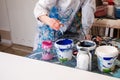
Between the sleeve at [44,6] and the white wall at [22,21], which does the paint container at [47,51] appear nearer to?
the sleeve at [44,6]

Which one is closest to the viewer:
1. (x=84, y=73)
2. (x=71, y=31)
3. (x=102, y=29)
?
(x=84, y=73)

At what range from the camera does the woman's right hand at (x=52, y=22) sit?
110 centimetres

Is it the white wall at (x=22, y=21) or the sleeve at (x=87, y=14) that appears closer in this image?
the sleeve at (x=87, y=14)

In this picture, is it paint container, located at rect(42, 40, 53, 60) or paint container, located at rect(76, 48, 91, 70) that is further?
paint container, located at rect(42, 40, 53, 60)

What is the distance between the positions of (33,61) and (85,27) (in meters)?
0.54

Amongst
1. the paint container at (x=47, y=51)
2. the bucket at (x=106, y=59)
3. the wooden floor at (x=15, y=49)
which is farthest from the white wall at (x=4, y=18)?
the bucket at (x=106, y=59)

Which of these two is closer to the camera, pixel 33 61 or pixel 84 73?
pixel 84 73

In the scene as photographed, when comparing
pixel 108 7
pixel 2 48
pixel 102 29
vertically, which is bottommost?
pixel 2 48

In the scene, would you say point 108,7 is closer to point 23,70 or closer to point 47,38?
point 47,38

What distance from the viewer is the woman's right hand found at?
1098 millimetres

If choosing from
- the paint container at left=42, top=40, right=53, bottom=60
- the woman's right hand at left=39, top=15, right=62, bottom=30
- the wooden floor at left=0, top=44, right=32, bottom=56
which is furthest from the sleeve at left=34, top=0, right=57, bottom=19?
the wooden floor at left=0, top=44, right=32, bottom=56

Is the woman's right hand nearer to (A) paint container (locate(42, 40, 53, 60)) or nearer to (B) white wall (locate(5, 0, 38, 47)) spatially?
(A) paint container (locate(42, 40, 53, 60))

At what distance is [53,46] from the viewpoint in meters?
1.20

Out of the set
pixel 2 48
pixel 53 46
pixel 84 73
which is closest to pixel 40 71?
pixel 84 73
